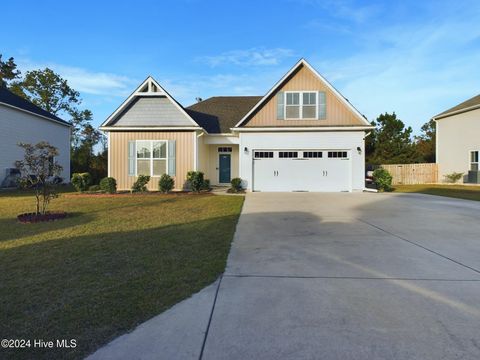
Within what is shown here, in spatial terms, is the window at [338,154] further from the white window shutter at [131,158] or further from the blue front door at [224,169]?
the white window shutter at [131,158]

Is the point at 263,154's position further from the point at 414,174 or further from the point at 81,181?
the point at 414,174

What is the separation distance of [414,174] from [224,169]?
627 inches

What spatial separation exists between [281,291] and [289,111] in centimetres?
1405

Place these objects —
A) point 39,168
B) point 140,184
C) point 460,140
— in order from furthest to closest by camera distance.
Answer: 1. point 460,140
2. point 140,184
3. point 39,168

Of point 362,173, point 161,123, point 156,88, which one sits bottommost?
point 362,173

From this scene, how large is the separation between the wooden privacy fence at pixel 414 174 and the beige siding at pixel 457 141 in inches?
21.5

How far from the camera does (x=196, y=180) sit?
15.8m

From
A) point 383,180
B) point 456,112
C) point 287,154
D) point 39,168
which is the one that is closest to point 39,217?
point 39,168

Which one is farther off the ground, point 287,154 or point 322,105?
point 322,105

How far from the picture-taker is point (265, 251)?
5.78m

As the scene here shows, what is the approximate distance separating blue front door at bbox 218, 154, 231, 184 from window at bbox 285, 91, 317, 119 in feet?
16.0

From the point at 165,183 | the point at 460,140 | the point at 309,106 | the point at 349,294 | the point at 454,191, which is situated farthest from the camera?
the point at 460,140

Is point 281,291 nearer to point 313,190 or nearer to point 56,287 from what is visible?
point 56,287

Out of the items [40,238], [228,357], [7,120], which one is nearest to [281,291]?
[228,357]
